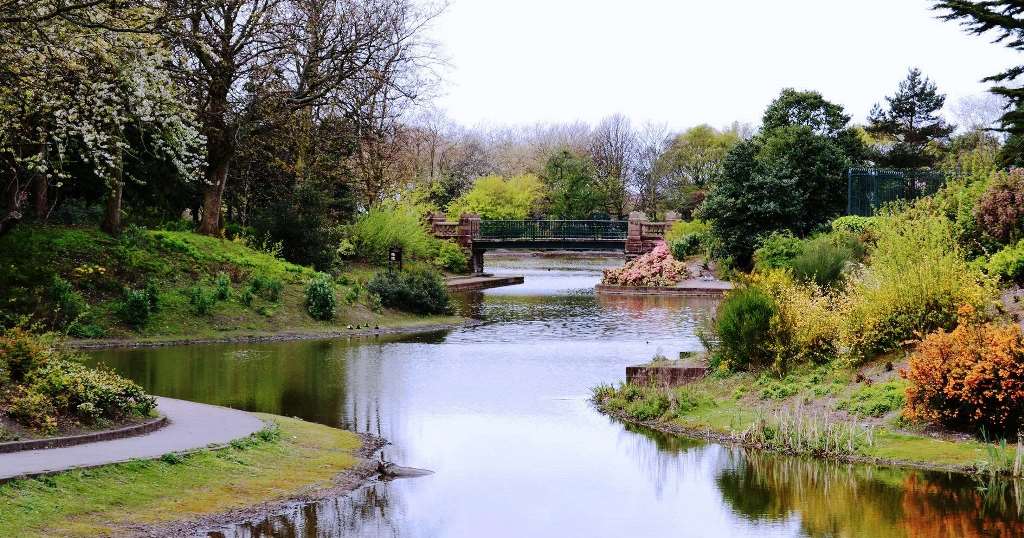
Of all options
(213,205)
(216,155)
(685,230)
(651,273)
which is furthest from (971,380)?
(685,230)

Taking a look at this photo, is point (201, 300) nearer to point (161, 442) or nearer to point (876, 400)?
point (161, 442)

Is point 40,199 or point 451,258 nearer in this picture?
point 40,199

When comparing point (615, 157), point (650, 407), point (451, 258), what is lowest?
point (650, 407)

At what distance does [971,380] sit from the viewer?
1493 cm

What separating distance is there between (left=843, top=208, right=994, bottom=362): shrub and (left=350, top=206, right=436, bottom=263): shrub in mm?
31080

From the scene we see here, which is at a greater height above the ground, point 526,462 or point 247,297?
point 247,297

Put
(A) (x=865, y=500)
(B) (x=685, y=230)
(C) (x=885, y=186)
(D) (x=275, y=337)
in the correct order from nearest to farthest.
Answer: (A) (x=865, y=500) < (D) (x=275, y=337) < (C) (x=885, y=186) < (B) (x=685, y=230)

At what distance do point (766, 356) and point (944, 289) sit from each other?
3272 millimetres

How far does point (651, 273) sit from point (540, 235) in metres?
11.7

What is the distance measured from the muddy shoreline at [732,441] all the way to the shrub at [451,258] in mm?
37587

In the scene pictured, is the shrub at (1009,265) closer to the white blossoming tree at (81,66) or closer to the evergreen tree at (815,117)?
the white blossoming tree at (81,66)

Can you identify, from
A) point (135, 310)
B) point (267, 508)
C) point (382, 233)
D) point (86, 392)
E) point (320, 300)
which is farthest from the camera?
point (382, 233)

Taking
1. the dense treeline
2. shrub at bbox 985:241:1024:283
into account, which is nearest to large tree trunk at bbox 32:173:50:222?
the dense treeline

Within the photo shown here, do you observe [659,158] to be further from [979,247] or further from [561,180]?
[979,247]
